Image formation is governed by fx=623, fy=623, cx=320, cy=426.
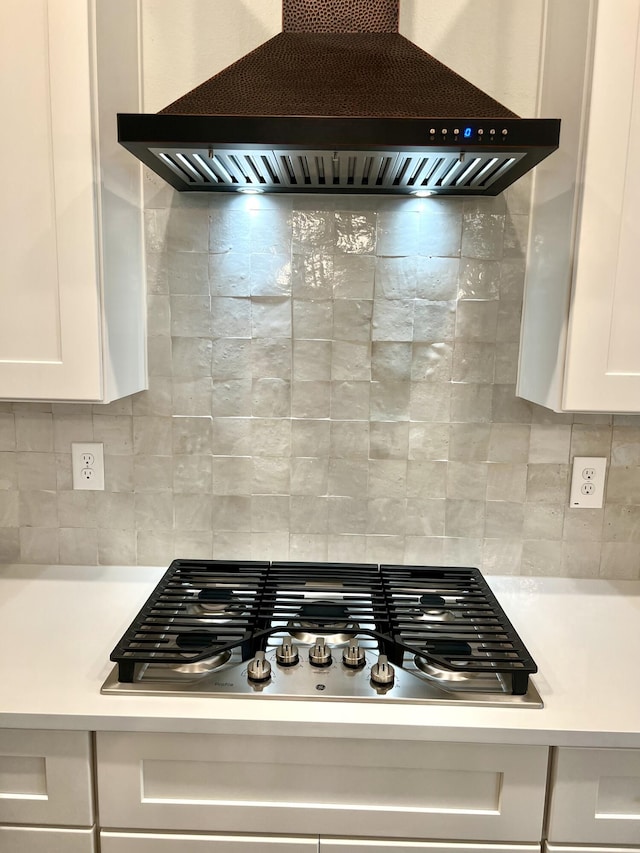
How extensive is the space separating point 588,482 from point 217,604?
3.21ft

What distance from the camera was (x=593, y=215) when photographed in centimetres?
120

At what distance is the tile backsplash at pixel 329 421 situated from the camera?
154cm

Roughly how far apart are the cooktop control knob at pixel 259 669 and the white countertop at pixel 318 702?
5 centimetres

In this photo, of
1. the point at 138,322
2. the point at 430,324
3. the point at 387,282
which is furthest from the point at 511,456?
the point at 138,322

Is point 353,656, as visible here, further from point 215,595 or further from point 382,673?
point 215,595

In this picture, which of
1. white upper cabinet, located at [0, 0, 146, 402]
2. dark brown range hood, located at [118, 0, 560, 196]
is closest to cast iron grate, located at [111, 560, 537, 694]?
white upper cabinet, located at [0, 0, 146, 402]

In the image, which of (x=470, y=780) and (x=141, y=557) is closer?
(x=470, y=780)

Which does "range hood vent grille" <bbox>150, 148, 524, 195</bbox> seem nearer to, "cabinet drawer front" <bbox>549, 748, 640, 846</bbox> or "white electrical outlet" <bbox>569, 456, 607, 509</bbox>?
"white electrical outlet" <bbox>569, 456, 607, 509</bbox>

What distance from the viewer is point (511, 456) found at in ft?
5.29

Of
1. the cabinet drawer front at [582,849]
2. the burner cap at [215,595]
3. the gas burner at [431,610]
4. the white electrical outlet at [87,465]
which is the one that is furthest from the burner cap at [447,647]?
the white electrical outlet at [87,465]

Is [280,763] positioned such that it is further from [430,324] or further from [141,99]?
[141,99]

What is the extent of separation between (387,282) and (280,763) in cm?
108

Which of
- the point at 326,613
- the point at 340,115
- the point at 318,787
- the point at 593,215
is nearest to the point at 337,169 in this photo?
the point at 340,115

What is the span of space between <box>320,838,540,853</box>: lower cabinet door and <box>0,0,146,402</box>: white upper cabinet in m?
0.95
